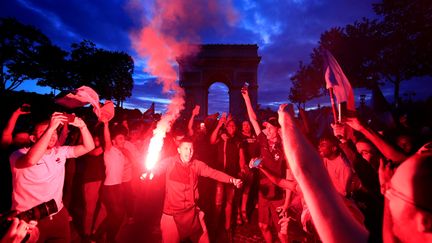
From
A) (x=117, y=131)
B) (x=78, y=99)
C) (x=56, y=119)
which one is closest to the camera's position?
(x=56, y=119)

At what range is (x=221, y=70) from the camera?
3484 centimetres

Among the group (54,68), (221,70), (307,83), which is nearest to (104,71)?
(54,68)

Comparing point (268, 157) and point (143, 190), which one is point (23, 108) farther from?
point (143, 190)

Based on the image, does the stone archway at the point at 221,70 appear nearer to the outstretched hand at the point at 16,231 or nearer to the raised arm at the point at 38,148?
the raised arm at the point at 38,148

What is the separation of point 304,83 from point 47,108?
26202 mm

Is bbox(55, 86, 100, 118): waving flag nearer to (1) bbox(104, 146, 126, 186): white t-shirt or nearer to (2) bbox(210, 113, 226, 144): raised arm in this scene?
(1) bbox(104, 146, 126, 186): white t-shirt

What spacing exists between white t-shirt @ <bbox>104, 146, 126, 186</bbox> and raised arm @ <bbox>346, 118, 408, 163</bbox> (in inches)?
196

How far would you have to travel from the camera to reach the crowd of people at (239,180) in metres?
1.20

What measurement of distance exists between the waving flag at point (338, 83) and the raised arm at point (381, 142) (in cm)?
42

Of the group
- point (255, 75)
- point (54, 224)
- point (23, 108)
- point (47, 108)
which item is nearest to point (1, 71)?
point (47, 108)

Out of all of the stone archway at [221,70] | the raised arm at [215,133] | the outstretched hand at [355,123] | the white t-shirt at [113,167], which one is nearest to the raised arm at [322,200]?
the outstretched hand at [355,123]

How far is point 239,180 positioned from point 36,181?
2966mm

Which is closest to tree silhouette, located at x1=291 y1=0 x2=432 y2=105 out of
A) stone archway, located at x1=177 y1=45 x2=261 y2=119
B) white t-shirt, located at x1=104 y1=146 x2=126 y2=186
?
stone archway, located at x1=177 y1=45 x2=261 y2=119

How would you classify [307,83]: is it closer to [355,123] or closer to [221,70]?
[221,70]
